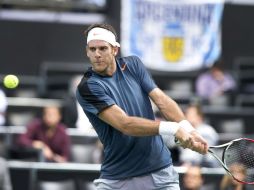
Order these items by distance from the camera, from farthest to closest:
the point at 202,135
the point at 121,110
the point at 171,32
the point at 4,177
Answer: the point at 171,32 < the point at 202,135 < the point at 4,177 < the point at 121,110

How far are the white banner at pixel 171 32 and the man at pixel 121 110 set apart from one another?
8017 mm

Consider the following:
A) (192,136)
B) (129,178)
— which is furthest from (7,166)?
(192,136)

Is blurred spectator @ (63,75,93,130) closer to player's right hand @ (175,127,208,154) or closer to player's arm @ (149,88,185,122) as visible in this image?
player's arm @ (149,88,185,122)

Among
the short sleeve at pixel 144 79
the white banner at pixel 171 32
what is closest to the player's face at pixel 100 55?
the short sleeve at pixel 144 79

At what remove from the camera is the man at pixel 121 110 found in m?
6.36

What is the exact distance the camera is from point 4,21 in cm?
1716

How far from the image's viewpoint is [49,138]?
11742 mm

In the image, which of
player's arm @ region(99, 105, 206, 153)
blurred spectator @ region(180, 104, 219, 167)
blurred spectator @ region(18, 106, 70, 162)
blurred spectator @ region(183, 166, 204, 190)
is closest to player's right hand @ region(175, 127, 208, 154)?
player's arm @ region(99, 105, 206, 153)

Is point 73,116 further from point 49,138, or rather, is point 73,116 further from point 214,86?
point 214,86

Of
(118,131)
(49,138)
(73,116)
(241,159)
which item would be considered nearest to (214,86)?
(73,116)

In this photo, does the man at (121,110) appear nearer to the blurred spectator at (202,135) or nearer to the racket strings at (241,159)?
the racket strings at (241,159)

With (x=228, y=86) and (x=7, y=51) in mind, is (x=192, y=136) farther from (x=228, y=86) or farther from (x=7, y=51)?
(x=7, y=51)

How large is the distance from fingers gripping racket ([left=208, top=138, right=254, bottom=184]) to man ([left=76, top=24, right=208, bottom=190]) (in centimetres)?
40

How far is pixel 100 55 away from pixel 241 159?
4.23 ft
